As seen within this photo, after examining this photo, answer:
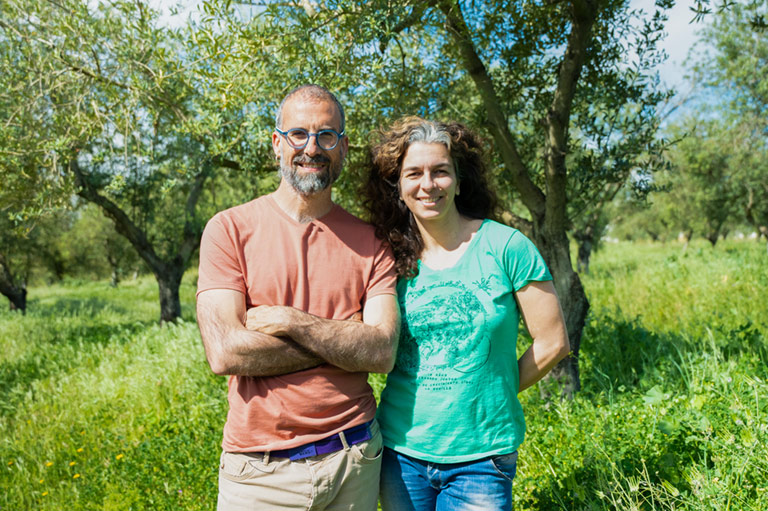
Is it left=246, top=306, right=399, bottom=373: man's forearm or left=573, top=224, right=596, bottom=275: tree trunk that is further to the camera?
left=573, top=224, right=596, bottom=275: tree trunk

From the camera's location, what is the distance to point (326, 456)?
233 centimetres

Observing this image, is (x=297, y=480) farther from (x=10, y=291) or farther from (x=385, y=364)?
(x=10, y=291)

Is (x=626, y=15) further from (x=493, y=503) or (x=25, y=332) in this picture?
(x=25, y=332)

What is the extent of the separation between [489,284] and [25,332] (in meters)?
13.3

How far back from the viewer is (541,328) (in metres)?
2.41

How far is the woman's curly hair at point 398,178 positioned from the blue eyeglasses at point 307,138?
272 mm

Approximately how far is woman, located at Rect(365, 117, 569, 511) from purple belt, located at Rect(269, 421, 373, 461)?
0.17 meters

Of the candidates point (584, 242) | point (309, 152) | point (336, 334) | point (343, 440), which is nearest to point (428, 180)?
point (309, 152)

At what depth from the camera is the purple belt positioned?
90.6 inches

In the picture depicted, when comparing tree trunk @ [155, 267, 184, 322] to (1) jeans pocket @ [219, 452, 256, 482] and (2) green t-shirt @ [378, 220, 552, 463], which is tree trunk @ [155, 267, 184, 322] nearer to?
(1) jeans pocket @ [219, 452, 256, 482]

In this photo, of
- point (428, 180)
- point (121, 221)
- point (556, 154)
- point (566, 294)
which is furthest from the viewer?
point (121, 221)

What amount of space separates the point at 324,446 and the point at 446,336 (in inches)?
27.8

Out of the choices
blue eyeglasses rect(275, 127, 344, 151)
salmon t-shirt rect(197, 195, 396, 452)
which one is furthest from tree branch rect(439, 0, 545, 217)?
salmon t-shirt rect(197, 195, 396, 452)

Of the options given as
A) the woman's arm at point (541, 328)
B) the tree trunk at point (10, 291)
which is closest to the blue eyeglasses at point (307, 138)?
the woman's arm at point (541, 328)
